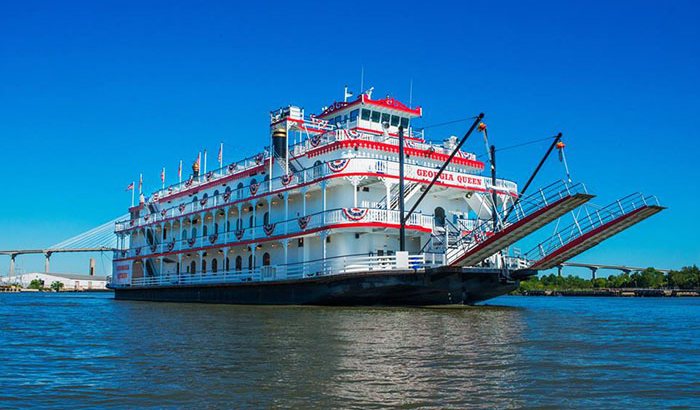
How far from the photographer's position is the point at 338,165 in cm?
2627

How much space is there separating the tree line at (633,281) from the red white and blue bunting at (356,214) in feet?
204

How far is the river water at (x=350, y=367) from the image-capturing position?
7688mm

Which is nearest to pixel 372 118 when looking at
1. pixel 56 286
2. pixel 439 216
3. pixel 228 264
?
pixel 439 216

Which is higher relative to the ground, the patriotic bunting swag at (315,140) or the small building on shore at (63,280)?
the patriotic bunting swag at (315,140)

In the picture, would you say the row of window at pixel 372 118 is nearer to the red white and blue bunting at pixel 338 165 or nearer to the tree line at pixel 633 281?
the red white and blue bunting at pixel 338 165

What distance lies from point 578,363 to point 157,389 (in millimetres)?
6134

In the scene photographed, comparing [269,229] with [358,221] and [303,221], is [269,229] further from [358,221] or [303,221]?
[358,221]

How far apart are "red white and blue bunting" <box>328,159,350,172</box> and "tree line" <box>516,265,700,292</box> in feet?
203

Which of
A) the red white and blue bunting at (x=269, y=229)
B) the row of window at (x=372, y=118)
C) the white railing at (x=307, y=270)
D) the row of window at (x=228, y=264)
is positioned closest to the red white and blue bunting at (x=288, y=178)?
the red white and blue bunting at (x=269, y=229)

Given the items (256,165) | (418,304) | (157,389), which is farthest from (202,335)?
(256,165)

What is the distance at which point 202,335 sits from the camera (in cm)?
1465

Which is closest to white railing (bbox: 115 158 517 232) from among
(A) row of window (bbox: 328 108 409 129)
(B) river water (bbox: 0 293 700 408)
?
(A) row of window (bbox: 328 108 409 129)

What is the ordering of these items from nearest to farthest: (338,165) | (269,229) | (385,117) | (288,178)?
(338,165) → (288,178) → (269,229) → (385,117)

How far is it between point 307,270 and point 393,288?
511cm
